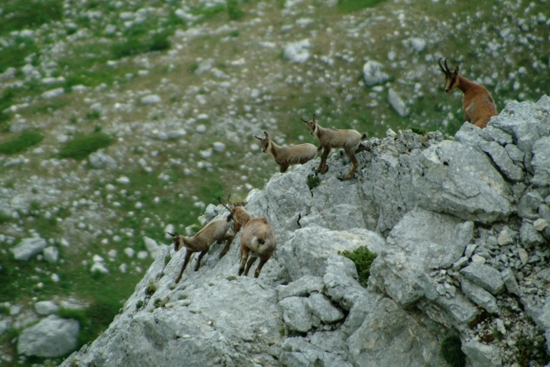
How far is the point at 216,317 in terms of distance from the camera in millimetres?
14547

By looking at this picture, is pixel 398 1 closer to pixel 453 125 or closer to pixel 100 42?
pixel 453 125

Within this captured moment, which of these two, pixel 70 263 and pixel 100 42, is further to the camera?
pixel 100 42

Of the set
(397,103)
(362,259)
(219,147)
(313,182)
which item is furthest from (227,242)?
(397,103)

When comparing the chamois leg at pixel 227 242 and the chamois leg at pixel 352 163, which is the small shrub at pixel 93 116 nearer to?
the chamois leg at pixel 227 242

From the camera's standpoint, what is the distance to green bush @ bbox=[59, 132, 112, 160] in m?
32.1

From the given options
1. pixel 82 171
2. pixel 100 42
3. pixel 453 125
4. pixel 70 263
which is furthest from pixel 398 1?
pixel 70 263

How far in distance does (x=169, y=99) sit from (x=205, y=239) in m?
18.8

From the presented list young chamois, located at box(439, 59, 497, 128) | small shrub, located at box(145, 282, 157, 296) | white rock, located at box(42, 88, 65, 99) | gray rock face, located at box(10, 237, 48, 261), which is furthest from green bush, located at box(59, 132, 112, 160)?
young chamois, located at box(439, 59, 497, 128)

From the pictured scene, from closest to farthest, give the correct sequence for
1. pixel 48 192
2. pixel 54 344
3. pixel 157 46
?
pixel 54 344
pixel 48 192
pixel 157 46

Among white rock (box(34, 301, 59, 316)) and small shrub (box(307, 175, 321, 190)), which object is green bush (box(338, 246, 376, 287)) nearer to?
small shrub (box(307, 175, 321, 190))

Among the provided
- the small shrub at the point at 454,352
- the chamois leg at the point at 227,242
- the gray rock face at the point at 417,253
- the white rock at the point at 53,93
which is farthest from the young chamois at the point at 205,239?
the white rock at the point at 53,93

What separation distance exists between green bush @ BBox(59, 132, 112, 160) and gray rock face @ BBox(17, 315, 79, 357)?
413 inches

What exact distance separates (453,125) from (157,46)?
20.3 meters

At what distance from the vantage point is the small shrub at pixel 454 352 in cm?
1174
